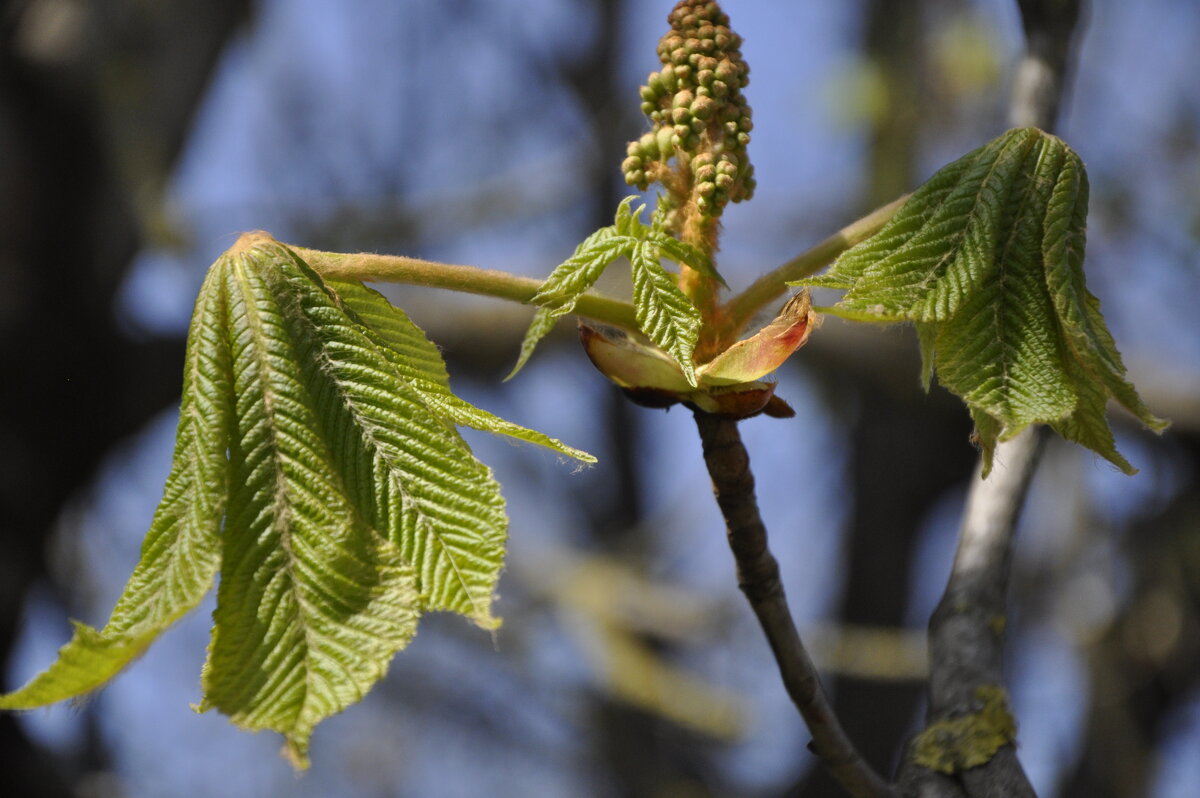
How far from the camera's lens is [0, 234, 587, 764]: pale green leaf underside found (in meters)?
0.71

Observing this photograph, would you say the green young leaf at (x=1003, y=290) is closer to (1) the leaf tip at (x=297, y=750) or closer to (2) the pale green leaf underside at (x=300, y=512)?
(2) the pale green leaf underside at (x=300, y=512)

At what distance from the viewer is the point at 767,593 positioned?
0.89 m

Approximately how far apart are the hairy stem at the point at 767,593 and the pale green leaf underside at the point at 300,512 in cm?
15

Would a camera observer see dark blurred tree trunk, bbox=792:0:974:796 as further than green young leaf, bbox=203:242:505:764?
Yes

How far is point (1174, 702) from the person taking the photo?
3088 mm

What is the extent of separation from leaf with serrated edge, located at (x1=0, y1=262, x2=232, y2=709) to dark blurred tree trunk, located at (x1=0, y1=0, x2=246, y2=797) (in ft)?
8.56

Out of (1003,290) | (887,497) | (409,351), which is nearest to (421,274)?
(409,351)

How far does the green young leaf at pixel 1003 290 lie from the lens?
0.77 meters

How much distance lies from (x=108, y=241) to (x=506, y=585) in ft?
6.85

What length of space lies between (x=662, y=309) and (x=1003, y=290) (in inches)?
9.9

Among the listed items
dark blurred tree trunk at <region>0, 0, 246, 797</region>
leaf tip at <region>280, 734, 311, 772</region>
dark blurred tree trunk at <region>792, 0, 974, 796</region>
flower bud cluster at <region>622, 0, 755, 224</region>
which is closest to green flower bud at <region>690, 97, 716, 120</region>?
flower bud cluster at <region>622, 0, 755, 224</region>

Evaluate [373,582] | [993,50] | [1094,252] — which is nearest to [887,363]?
[1094,252]

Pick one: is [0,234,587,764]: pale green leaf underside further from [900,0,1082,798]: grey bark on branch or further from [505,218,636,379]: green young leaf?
[900,0,1082,798]: grey bark on branch

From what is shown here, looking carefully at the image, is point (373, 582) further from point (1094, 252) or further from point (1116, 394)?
point (1094, 252)
